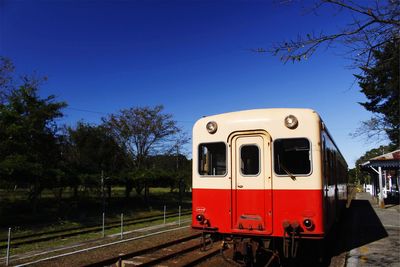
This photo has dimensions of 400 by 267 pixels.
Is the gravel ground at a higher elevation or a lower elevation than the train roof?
lower

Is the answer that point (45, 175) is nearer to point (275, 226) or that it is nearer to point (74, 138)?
point (74, 138)

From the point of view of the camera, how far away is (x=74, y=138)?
36.4 meters

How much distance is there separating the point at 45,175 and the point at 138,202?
13.7m

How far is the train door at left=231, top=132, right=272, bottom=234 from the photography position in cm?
772

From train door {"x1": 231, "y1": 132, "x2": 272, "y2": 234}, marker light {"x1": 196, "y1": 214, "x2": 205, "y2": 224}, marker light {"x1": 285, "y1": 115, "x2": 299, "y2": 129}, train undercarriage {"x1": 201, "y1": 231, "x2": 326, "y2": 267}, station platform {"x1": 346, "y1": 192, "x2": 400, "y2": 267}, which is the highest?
marker light {"x1": 285, "y1": 115, "x2": 299, "y2": 129}

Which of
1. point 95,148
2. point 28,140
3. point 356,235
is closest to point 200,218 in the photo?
point 356,235

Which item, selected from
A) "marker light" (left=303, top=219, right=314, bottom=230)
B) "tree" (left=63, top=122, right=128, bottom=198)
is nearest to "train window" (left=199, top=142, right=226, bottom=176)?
"marker light" (left=303, top=219, right=314, bottom=230)

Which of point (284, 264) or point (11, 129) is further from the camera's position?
point (11, 129)

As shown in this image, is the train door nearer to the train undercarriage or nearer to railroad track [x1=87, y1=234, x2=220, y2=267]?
the train undercarriage

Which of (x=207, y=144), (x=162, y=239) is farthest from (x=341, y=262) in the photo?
(x=162, y=239)

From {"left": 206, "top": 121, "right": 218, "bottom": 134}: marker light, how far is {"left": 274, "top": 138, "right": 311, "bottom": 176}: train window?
140 centimetres

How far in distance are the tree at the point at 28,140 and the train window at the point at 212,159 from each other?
49.8 ft

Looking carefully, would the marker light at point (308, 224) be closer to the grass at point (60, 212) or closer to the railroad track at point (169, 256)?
the railroad track at point (169, 256)

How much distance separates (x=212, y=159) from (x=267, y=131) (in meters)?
1.44
